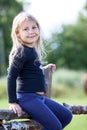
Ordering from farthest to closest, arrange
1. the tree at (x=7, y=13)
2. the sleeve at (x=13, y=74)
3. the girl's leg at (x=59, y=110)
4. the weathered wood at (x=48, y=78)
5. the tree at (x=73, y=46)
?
1. the tree at (x=73, y=46)
2. the tree at (x=7, y=13)
3. the weathered wood at (x=48, y=78)
4. the girl's leg at (x=59, y=110)
5. the sleeve at (x=13, y=74)

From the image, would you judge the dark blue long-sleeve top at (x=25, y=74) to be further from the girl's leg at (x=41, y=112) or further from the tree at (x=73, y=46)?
the tree at (x=73, y=46)

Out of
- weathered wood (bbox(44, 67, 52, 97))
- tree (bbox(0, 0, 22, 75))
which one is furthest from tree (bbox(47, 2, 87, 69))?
weathered wood (bbox(44, 67, 52, 97))

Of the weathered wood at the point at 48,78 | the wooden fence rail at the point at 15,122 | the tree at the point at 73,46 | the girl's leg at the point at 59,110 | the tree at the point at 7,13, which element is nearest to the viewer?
the wooden fence rail at the point at 15,122

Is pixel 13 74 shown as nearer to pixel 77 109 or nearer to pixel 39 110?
pixel 39 110

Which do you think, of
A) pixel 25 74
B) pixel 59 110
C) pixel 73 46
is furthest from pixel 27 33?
pixel 73 46

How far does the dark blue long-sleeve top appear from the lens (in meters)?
6.20

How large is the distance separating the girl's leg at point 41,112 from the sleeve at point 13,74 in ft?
0.39

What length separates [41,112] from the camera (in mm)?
6172

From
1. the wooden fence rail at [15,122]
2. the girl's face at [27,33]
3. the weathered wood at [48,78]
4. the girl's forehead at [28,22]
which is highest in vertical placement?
the girl's forehead at [28,22]

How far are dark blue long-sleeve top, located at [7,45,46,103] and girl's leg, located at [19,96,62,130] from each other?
0.11 metres

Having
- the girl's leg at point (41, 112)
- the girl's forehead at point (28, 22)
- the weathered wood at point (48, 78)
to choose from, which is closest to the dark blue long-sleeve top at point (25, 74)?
the girl's leg at point (41, 112)

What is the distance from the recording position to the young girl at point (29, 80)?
20.3 feet

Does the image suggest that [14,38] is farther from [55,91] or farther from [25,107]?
[55,91]

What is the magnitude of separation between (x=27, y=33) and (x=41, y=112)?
2.77 feet
